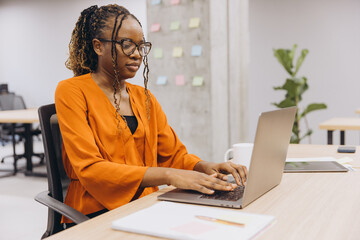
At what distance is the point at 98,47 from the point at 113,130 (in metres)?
0.33

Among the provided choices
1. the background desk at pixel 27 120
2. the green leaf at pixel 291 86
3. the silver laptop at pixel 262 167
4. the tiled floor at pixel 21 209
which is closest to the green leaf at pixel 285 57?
the green leaf at pixel 291 86

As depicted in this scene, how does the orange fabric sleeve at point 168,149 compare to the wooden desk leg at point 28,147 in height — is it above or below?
above

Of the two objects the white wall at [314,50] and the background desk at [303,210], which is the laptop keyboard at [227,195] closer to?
the background desk at [303,210]

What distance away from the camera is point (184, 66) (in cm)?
349

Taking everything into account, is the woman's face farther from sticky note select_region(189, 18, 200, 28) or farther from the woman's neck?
sticky note select_region(189, 18, 200, 28)

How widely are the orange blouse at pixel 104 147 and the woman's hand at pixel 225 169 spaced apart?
0.09 m

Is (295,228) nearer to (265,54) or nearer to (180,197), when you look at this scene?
(180,197)

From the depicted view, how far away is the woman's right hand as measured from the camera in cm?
105

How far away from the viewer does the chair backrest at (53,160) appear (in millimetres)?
1305

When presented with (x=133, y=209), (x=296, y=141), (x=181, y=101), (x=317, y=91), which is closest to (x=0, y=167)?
(x=181, y=101)

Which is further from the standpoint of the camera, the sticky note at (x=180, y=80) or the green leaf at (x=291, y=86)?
the green leaf at (x=291, y=86)

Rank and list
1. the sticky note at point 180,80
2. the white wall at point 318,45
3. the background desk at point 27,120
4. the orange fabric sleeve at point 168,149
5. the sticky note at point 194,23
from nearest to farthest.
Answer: the orange fabric sleeve at point 168,149, the sticky note at point 194,23, the sticky note at point 180,80, the background desk at point 27,120, the white wall at point 318,45

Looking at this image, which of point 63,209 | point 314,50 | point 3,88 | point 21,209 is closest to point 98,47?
point 63,209

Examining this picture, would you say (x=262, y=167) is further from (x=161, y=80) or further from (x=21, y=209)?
(x=21, y=209)
